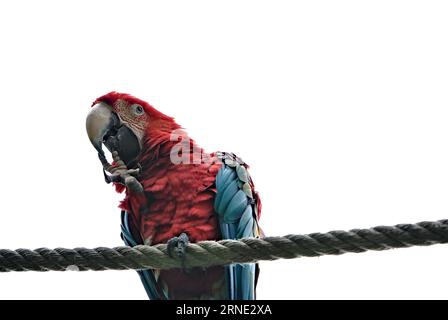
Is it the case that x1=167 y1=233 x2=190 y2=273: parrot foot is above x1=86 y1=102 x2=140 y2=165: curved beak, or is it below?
below

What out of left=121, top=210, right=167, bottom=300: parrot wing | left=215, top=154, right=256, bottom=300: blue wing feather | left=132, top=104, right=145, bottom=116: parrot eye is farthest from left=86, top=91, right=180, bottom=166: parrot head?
left=215, top=154, right=256, bottom=300: blue wing feather

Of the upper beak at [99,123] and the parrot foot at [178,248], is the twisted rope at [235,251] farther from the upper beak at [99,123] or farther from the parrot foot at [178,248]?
the upper beak at [99,123]

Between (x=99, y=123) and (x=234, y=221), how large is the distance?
4.00 ft

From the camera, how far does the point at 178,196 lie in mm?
4988

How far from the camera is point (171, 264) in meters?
3.89

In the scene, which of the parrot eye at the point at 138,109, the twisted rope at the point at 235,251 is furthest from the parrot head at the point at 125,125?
the twisted rope at the point at 235,251

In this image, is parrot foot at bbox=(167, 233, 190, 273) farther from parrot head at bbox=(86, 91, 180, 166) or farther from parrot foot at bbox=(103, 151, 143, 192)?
parrot head at bbox=(86, 91, 180, 166)

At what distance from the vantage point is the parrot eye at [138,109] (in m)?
5.49

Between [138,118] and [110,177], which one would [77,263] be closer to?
[110,177]

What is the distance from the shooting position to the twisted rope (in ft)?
10.2

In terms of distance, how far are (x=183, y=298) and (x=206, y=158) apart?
3.17ft

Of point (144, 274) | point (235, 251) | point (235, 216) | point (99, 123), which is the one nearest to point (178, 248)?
point (235, 251)

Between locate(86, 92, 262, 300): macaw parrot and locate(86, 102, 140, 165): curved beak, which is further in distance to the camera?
locate(86, 102, 140, 165): curved beak

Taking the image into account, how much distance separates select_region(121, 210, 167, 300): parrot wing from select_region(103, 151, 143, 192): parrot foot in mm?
426
